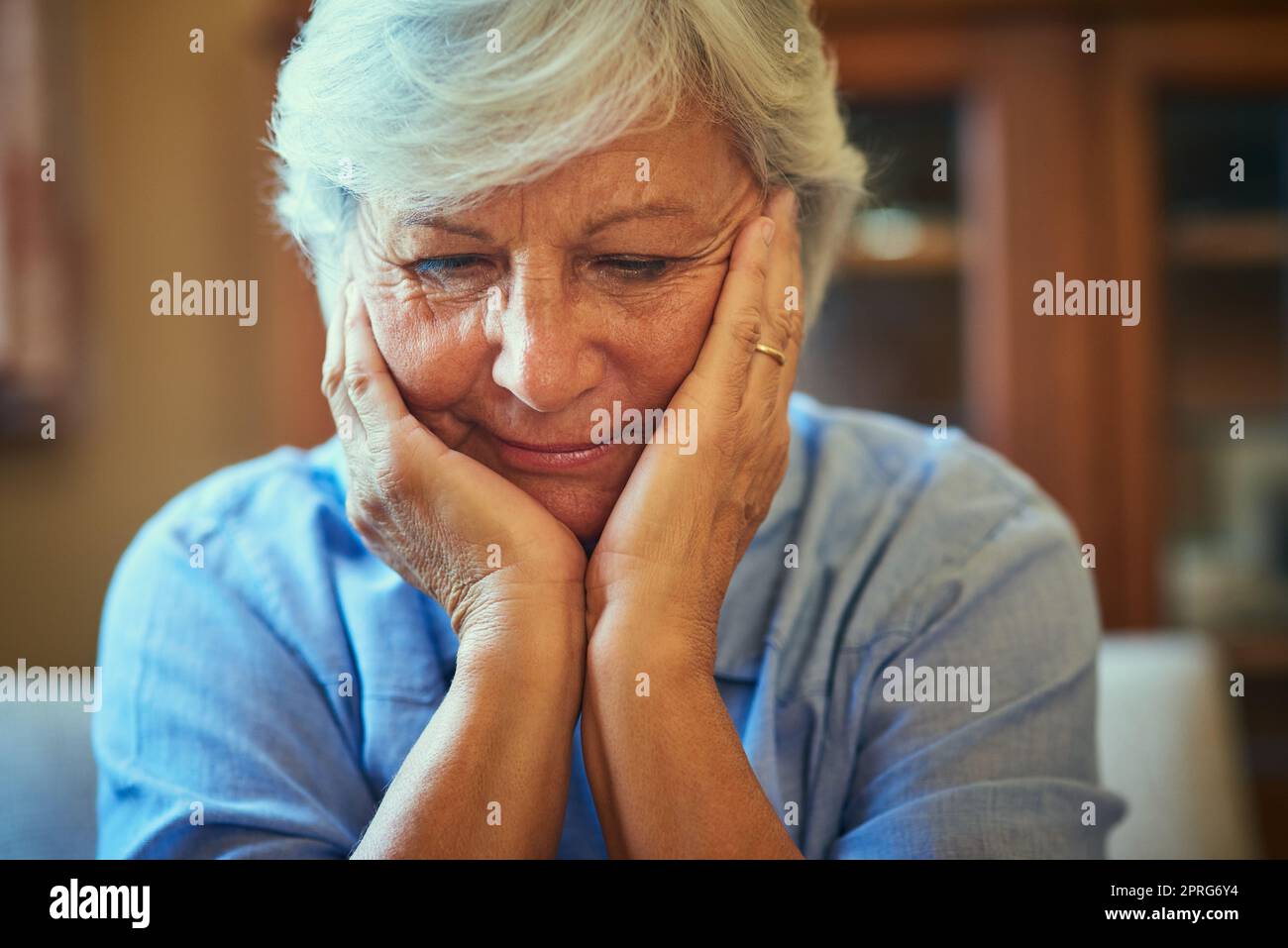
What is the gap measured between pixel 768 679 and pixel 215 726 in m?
0.41

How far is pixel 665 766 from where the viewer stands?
68cm

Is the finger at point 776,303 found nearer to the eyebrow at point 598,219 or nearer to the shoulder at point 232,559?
the eyebrow at point 598,219

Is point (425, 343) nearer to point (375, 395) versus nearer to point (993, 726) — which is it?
point (375, 395)

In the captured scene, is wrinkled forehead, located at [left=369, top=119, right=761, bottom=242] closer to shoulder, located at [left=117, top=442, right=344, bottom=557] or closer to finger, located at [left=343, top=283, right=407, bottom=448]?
finger, located at [left=343, top=283, right=407, bottom=448]

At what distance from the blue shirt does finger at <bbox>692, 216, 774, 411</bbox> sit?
0.18 m

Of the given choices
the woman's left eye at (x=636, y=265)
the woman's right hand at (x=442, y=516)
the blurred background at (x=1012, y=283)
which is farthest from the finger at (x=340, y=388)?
the blurred background at (x=1012, y=283)

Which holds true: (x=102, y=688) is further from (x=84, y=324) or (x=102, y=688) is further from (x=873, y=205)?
(x=84, y=324)

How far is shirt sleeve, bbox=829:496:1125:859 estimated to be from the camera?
29.7 inches

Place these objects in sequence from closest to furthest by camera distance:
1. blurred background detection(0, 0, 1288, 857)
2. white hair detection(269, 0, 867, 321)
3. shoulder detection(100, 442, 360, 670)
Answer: white hair detection(269, 0, 867, 321)
shoulder detection(100, 442, 360, 670)
blurred background detection(0, 0, 1288, 857)

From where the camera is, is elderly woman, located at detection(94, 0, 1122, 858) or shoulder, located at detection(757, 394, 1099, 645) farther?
shoulder, located at detection(757, 394, 1099, 645)

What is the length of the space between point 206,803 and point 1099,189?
1.53 meters

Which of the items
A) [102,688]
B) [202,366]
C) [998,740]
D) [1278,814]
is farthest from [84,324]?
[1278,814]

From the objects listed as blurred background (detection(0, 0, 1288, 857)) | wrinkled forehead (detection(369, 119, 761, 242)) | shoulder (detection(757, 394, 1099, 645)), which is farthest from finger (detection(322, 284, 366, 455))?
blurred background (detection(0, 0, 1288, 857))

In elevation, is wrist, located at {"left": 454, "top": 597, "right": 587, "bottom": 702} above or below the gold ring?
below
